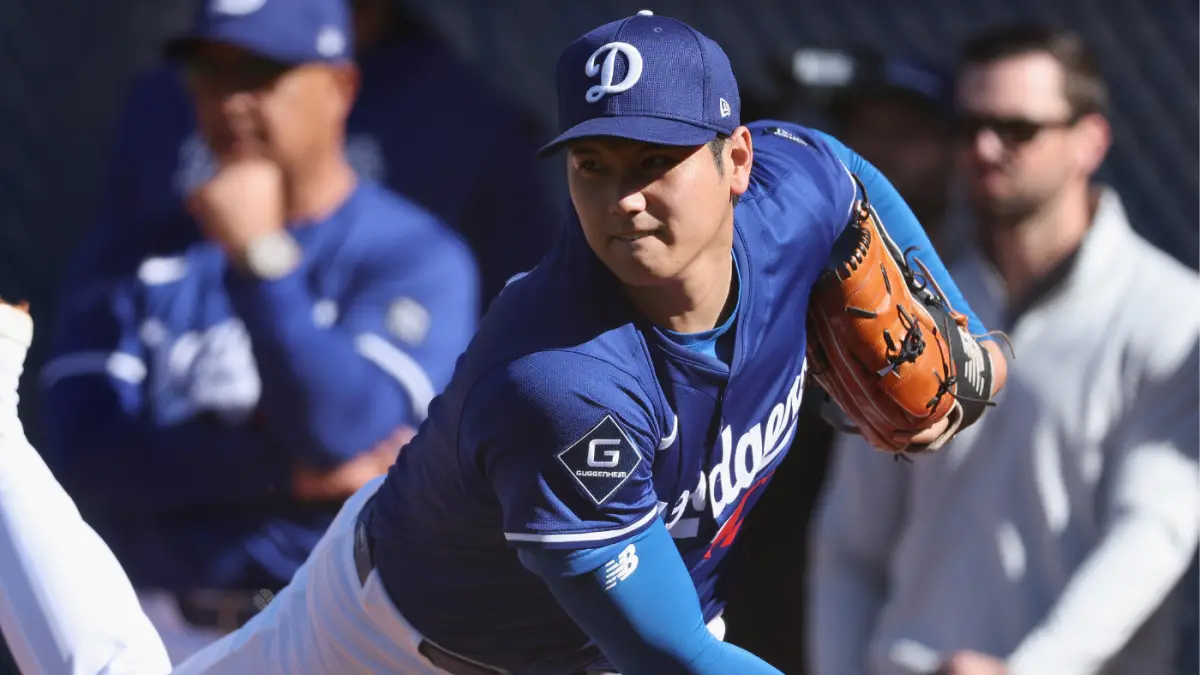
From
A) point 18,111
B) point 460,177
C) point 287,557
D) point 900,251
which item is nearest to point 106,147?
point 18,111

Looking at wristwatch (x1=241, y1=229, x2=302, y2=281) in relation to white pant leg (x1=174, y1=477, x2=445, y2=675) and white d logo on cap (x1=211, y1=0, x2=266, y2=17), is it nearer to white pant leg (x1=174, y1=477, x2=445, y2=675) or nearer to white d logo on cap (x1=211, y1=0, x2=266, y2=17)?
white d logo on cap (x1=211, y1=0, x2=266, y2=17)

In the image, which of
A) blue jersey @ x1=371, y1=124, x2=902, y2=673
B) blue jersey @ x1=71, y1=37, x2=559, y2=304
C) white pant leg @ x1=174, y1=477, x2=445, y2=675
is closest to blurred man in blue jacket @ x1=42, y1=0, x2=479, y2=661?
blue jersey @ x1=71, y1=37, x2=559, y2=304

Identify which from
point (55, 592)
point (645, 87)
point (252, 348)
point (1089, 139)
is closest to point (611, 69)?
point (645, 87)

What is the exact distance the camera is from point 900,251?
2879mm

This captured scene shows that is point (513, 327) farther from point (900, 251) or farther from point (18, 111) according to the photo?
point (18, 111)

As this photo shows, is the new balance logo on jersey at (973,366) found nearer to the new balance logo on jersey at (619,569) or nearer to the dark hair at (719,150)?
the dark hair at (719,150)

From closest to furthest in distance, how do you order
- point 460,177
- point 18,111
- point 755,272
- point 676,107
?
point 676,107, point 755,272, point 460,177, point 18,111

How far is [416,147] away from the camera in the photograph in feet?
13.8

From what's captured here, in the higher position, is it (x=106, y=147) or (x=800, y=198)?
(x=800, y=198)

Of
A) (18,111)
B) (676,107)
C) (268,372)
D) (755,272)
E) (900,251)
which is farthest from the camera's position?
(18,111)

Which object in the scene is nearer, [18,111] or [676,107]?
[676,107]

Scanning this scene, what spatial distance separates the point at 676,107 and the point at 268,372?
1323mm

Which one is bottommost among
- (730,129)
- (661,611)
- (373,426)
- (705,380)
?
(373,426)

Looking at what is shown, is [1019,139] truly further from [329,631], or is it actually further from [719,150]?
[329,631]
